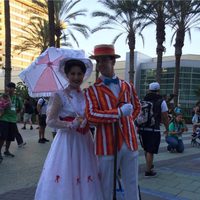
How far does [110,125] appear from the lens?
3258 mm

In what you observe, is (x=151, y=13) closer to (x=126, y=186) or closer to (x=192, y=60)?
(x=126, y=186)

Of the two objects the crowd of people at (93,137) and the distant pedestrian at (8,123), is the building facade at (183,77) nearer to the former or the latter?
the distant pedestrian at (8,123)

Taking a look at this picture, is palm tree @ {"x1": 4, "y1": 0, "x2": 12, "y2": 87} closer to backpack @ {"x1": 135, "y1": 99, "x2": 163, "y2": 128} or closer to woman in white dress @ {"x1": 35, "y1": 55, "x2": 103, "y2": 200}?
backpack @ {"x1": 135, "y1": 99, "x2": 163, "y2": 128}

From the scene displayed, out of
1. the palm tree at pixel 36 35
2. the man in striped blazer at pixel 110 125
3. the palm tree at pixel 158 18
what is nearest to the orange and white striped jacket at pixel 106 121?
the man in striped blazer at pixel 110 125

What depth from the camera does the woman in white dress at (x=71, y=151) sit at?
3.54m

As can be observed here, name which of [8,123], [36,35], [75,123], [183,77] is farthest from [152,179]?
[183,77]

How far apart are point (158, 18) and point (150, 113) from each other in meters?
16.9

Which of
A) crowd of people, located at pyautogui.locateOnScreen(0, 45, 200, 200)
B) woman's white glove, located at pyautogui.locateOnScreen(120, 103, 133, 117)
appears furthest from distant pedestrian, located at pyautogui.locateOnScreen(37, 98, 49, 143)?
woman's white glove, located at pyautogui.locateOnScreen(120, 103, 133, 117)

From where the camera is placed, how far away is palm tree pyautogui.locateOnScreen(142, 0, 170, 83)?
71.2 ft

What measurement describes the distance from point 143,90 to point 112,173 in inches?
1739

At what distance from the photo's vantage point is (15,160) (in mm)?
8047

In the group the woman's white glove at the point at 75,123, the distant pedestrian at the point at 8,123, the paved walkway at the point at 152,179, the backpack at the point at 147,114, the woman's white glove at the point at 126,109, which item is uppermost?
the woman's white glove at the point at 126,109

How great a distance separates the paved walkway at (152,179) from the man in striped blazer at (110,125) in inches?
77.3

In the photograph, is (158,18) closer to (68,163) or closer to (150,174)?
(150,174)
